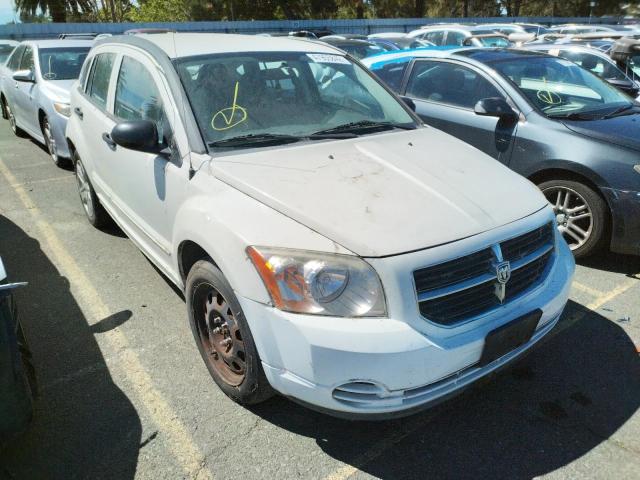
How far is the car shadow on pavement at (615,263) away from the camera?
4297 millimetres

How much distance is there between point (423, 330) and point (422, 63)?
4411 mm

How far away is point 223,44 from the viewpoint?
3504 millimetres

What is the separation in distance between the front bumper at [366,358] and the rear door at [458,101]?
2976mm

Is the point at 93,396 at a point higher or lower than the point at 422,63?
lower

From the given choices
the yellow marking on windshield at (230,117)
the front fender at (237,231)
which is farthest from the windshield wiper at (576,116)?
the front fender at (237,231)

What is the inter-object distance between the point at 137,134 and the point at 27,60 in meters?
6.58

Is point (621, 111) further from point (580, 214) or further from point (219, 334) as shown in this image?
point (219, 334)

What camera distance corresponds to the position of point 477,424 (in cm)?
259

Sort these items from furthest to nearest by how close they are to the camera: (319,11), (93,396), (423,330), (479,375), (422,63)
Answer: (319,11), (422,63), (93,396), (479,375), (423,330)

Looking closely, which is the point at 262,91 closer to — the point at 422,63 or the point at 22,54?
the point at 422,63

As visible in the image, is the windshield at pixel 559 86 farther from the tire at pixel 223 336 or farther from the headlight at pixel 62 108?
the headlight at pixel 62 108

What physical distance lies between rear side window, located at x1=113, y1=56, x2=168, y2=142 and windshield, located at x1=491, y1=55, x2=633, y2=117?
133 inches

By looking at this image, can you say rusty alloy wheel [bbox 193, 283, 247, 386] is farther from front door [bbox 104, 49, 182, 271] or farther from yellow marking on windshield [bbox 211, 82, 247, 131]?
yellow marking on windshield [bbox 211, 82, 247, 131]

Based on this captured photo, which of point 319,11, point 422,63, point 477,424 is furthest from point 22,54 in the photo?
point 319,11
